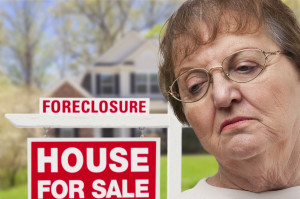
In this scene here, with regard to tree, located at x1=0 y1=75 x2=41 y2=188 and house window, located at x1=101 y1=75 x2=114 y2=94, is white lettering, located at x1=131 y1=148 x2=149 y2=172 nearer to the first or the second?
tree, located at x1=0 y1=75 x2=41 y2=188

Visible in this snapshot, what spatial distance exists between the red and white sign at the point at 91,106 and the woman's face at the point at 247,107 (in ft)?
2.42

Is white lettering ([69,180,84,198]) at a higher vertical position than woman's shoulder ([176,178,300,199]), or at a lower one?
lower

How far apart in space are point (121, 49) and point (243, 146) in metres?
13.4

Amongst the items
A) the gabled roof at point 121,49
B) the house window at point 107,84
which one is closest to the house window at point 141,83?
the house window at point 107,84

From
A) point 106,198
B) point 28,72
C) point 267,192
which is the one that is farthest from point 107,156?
point 28,72

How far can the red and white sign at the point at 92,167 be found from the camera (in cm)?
163

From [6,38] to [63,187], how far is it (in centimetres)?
1238

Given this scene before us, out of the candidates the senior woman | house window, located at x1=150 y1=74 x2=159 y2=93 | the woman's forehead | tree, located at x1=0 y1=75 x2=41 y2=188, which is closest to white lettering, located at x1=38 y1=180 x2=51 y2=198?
the senior woman

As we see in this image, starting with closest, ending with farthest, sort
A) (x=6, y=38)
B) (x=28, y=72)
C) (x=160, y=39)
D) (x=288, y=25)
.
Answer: (x=288, y=25) → (x=160, y=39) → (x=28, y=72) → (x=6, y=38)

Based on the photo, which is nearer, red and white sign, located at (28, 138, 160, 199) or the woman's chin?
the woman's chin

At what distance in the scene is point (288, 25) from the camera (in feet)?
3.03

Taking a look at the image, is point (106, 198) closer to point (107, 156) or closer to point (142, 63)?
point (107, 156)

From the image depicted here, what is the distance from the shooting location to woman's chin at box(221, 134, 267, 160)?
809mm

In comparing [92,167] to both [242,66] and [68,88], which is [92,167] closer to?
[242,66]
